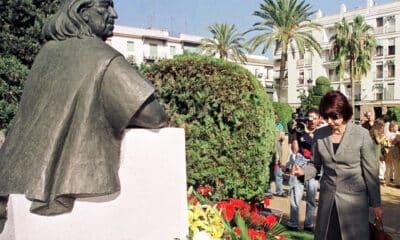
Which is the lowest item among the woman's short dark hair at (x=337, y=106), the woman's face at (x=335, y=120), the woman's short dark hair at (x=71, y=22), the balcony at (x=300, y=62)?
the woman's face at (x=335, y=120)

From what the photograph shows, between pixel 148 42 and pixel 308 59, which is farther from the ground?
pixel 148 42

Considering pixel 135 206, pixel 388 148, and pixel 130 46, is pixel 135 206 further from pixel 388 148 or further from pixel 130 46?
pixel 130 46

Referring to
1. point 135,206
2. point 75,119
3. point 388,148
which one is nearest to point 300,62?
point 388,148

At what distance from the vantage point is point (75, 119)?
2.30 meters

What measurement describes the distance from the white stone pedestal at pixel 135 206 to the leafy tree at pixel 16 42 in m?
5.92

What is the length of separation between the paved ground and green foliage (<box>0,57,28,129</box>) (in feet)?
17.0

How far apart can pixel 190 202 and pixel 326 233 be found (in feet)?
3.88

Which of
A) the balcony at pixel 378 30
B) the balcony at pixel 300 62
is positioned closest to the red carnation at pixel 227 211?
the balcony at pixel 378 30

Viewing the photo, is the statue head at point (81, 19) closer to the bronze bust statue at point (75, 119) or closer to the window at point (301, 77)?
the bronze bust statue at point (75, 119)

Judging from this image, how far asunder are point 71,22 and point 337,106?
2.12 metres

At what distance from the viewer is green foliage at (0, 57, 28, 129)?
7.55 metres

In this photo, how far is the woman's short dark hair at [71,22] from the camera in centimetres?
243

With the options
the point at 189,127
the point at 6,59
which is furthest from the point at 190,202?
the point at 6,59

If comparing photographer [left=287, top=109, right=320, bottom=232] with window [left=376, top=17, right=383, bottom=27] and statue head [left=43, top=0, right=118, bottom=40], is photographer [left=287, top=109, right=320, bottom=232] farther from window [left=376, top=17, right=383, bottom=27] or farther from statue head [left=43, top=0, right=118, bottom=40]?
window [left=376, top=17, right=383, bottom=27]
